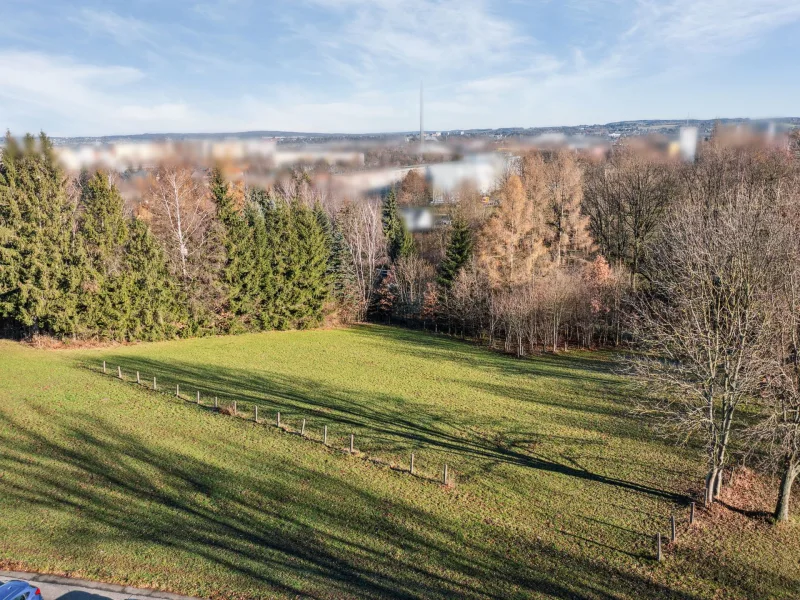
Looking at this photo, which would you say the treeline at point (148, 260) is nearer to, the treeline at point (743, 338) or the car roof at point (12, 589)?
the car roof at point (12, 589)

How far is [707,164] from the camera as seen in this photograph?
4219 cm

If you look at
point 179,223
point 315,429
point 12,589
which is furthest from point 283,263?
point 12,589

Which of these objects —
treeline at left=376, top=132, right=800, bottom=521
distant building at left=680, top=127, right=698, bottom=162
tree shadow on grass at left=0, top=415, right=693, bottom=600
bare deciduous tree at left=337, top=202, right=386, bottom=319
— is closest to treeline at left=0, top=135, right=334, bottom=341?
bare deciduous tree at left=337, top=202, right=386, bottom=319

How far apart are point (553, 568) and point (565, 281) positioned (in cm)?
2543

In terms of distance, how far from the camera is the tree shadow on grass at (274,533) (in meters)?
13.1

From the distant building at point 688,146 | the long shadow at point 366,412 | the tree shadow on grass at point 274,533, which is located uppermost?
the distant building at point 688,146

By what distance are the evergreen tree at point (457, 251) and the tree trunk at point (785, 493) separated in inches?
1168

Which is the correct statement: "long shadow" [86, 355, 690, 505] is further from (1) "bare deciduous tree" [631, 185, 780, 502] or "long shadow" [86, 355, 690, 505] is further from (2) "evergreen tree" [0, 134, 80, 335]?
(2) "evergreen tree" [0, 134, 80, 335]

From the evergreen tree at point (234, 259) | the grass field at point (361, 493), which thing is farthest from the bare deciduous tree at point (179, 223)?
the grass field at point (361, 493)

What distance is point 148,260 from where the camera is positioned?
37.3m

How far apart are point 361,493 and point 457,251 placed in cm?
2903

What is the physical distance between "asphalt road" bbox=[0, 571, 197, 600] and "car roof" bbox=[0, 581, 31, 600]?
1117mm

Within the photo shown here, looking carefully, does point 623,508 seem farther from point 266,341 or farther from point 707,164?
point 707,164

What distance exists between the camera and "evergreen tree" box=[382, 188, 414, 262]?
5300cm
